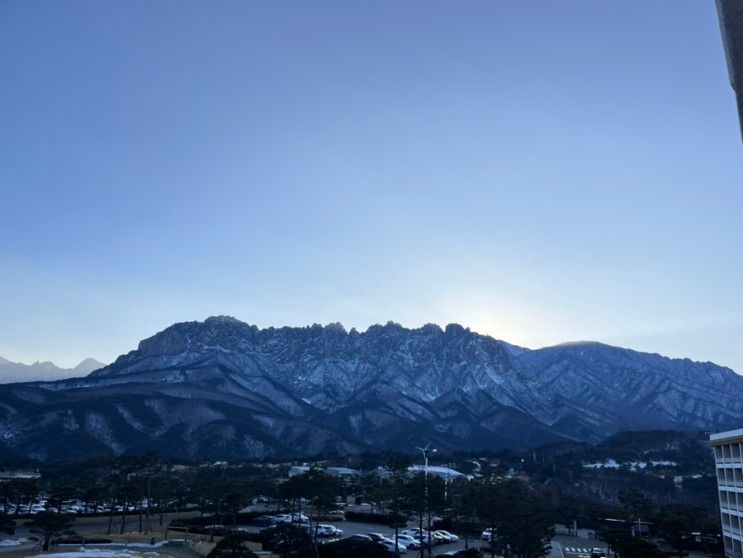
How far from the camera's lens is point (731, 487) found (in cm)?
6062

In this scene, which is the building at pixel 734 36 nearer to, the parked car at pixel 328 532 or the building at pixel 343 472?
the parked car at pixel 328 532

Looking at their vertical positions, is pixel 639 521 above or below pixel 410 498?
below

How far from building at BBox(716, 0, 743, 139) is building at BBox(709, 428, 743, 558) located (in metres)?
65.9

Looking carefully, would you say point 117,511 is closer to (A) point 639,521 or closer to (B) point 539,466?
(A) point 639,521

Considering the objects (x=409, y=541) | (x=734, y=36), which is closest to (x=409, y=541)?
(x=409, y=541)

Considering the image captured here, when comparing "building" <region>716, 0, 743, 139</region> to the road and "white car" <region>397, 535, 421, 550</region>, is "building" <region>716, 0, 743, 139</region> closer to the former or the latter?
the road

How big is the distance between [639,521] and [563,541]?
1079 cm

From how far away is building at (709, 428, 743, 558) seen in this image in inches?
2299

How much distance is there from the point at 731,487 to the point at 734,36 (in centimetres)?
7012

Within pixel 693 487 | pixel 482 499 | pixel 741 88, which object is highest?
pixel 741 88

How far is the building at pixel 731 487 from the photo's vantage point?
58406mm

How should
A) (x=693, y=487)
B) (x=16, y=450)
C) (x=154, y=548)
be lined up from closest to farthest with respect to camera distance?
(x=154, y=548)
(x=693, y=487)
(x=16, y=450)

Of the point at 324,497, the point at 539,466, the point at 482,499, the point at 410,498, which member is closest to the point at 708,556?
the point at 482,499

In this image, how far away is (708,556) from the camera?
2404 inches
